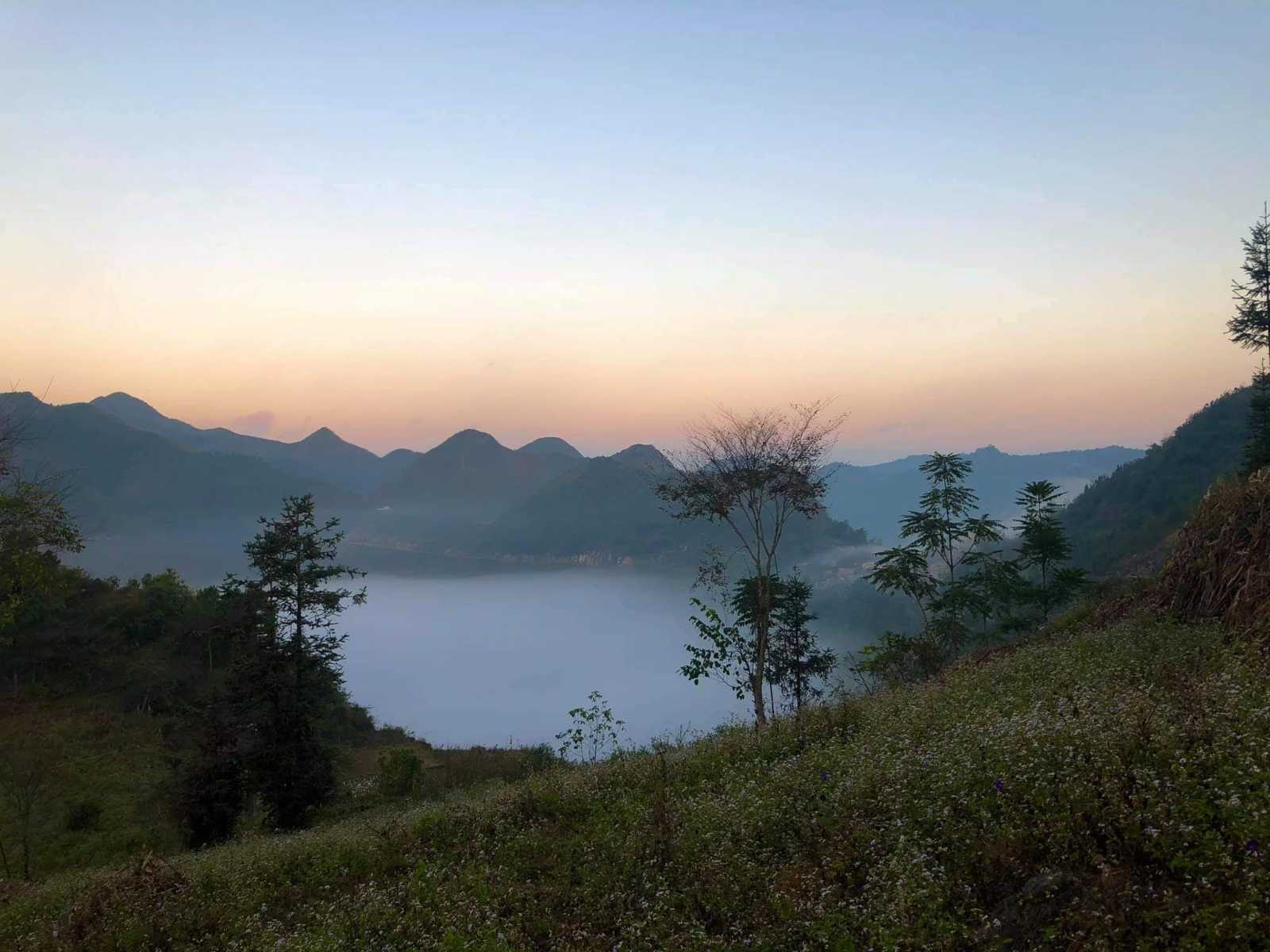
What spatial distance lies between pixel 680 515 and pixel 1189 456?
95150 mm

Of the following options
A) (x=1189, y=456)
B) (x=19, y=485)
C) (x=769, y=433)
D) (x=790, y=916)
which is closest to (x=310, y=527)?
(x=19, y=485)

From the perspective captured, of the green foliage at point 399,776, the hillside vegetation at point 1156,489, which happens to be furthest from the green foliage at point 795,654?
the hillside vegetation at point 1156,489

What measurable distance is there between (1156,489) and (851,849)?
333ft

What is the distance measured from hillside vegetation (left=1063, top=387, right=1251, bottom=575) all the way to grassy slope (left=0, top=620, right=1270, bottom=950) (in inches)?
2595

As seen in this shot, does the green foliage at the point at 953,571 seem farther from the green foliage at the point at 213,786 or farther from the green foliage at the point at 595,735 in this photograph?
the green foliage at the point at 213,786

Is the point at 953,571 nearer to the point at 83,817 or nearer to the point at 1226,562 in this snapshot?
the point at 1226,562

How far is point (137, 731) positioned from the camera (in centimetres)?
3550

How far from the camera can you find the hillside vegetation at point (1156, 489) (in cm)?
7094

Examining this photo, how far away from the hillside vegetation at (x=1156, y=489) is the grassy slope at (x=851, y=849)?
216 feet

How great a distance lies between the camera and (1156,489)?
84312 millimetres

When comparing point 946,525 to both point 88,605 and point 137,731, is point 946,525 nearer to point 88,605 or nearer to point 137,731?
point 137,731

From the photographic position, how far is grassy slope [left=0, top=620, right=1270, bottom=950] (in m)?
5.04

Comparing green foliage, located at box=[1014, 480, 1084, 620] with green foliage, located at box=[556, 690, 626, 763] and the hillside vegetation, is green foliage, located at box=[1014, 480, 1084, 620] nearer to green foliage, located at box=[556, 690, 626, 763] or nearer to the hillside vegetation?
green foliage, located at box=[556, 690, 626, 763]

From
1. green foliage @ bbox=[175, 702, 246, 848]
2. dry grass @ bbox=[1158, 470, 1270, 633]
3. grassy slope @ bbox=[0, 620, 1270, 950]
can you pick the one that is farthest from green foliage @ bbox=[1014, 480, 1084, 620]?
green foliage @ bbox=[175, 702, 246, 848]
